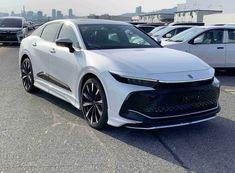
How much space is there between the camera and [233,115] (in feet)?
20.3

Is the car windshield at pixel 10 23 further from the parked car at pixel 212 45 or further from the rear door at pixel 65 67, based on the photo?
the rear door at pixel 65 67

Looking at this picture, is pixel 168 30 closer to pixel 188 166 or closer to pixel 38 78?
pixel 38 78

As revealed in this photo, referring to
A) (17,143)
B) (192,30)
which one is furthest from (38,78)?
(192,30)

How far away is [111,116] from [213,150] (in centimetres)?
137

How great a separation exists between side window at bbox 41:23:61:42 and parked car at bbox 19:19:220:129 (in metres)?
0.13

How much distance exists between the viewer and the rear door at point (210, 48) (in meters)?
10.7

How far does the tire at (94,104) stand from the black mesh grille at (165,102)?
40cm

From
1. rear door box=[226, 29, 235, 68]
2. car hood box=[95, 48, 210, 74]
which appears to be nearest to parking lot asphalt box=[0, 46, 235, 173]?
car hood box=[95, 48, 210, 74]

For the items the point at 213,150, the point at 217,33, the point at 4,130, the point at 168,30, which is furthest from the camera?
the point at 168,30

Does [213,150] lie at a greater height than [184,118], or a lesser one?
lesser

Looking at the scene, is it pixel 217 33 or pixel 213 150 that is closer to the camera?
pixel 213 150

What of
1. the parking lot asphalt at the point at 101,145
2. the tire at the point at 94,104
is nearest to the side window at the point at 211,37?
the parking lot asphalt at the point at 101,145

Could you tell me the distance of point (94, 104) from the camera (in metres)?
5.33

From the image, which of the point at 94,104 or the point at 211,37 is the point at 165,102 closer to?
the point at 94,104
